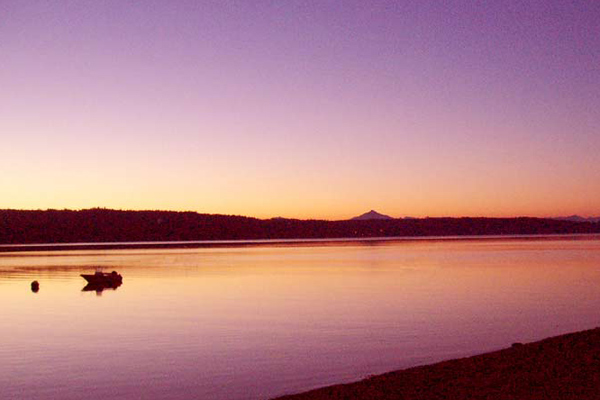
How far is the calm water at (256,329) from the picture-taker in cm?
1733

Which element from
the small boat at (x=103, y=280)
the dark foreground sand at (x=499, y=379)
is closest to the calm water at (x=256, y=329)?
the small boat at (x=103, y=280)

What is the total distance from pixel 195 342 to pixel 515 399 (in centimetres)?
1443

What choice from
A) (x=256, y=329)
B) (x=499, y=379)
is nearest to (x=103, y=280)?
(x=256, y=329)

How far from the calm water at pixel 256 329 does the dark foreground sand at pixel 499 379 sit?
328 cm

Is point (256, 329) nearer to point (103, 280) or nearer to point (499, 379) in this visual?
point (499, 379)

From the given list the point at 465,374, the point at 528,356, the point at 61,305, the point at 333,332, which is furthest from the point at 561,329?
the point at 61,305

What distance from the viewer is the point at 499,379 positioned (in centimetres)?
1231

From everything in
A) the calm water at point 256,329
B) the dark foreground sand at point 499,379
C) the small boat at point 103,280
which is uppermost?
the small boat at point 103,280

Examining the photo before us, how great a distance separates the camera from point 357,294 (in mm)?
39094

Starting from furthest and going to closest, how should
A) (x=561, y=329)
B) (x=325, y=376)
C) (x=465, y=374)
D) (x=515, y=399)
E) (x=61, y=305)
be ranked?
1. (x=61, y=305)
2. (x=561, y=329)
3. (x=325, y=376)
4. (x=465, y=374)
5. (x=515, y=399)

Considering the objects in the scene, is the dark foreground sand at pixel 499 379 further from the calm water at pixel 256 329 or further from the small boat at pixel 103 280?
the small boat at pixel 103 280

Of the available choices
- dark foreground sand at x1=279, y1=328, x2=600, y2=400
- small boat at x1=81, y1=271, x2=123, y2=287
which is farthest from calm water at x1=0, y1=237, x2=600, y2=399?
dark foreground sand at x1=279, y1=328, x2=600, y2=400

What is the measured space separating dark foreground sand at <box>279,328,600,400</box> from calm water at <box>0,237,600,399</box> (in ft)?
10.8

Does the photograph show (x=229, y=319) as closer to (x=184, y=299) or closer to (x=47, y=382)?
(x=184, y=299)
